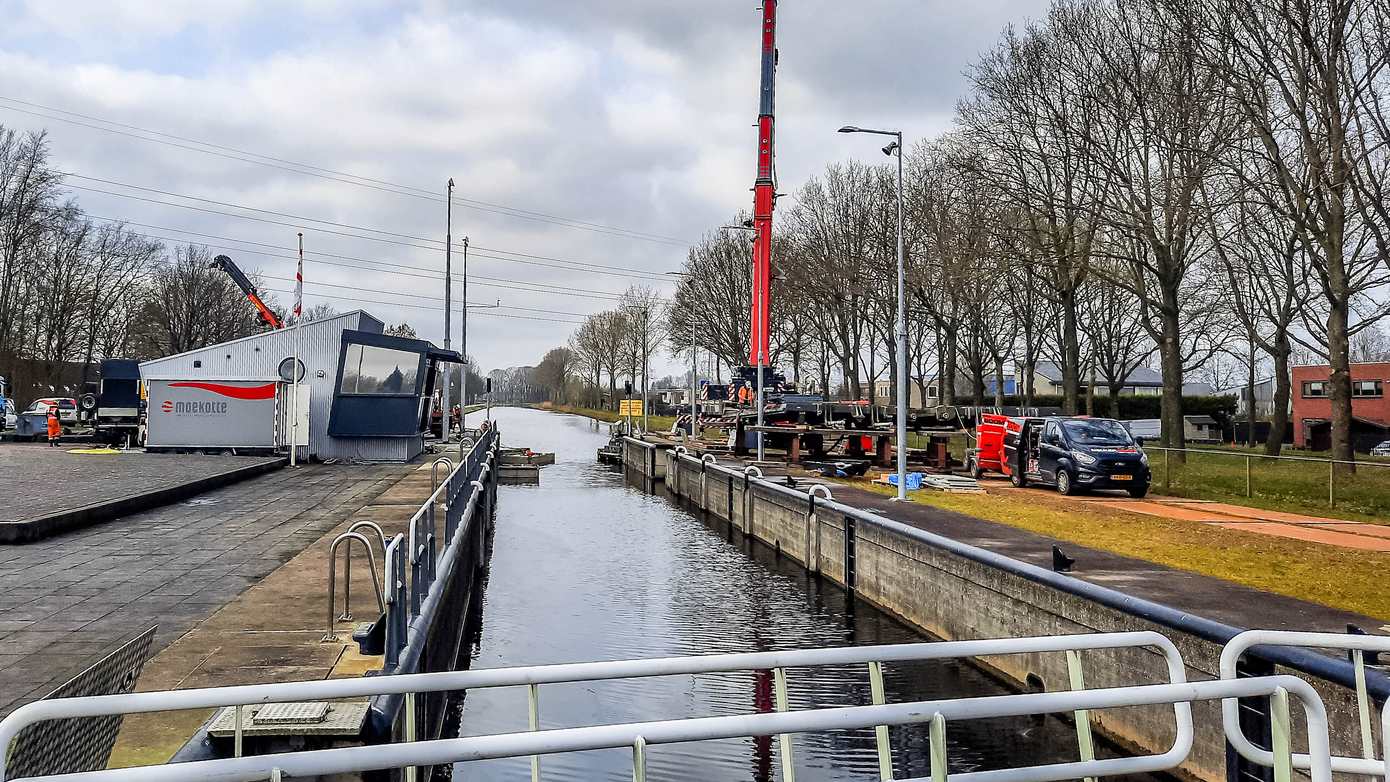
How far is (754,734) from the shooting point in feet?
11.1

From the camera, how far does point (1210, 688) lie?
4027mm

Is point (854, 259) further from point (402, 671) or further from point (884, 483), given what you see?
point (402, 671)

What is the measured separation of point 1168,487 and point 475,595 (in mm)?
17436

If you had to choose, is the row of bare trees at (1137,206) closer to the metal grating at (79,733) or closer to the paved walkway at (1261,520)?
the paved walkway at (1261,520)

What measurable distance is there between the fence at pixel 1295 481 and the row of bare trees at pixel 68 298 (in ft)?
163

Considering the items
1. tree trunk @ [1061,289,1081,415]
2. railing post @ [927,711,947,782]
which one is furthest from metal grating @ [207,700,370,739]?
tree trunk @ [1061,289,1081,415]

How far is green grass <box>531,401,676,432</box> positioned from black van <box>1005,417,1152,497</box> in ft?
134


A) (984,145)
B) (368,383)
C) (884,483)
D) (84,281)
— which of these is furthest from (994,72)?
(84,281)

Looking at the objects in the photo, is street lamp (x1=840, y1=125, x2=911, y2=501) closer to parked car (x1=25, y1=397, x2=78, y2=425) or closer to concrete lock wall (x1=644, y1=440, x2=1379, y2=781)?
concrete lock wall (x1=644, y1=440, x2=1379, y2=781)

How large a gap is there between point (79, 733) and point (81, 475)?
2128cm

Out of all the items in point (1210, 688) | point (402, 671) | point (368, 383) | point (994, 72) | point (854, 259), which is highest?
point (994, 72)

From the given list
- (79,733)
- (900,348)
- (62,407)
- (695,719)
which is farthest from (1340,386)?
(62,407)

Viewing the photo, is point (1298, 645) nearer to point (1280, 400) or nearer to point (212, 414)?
point (212, 414)

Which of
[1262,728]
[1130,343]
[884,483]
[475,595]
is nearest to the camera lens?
[1262,728]
